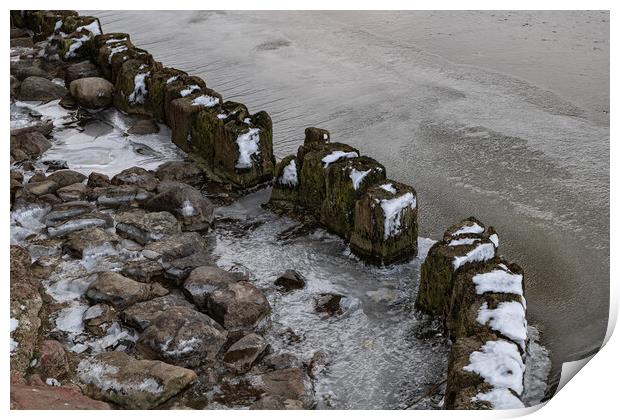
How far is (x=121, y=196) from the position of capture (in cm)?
608

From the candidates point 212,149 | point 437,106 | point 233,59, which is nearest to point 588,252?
point 437,106

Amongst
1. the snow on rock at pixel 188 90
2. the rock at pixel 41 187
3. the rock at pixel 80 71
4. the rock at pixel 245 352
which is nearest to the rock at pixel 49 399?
the rock at pixel 245 352

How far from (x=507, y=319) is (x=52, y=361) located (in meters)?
2.34

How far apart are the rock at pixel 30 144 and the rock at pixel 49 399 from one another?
136 inches

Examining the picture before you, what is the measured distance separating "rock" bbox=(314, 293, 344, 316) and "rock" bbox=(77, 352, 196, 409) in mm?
1042

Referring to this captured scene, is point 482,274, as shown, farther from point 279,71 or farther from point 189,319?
point 279,71

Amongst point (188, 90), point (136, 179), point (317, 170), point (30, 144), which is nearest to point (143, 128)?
point (188, 90)

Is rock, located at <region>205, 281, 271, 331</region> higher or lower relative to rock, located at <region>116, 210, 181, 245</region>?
lower

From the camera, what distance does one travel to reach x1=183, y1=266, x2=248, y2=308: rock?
480 centimetres

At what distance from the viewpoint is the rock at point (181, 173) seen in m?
6.59

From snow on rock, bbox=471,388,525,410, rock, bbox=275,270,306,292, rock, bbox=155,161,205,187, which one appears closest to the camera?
snow on rock, bbox=471,388,525,410

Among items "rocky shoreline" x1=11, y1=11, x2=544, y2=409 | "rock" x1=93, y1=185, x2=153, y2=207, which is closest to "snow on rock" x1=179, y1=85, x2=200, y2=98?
"rocky shoreline" x1=11, y1=11, x2=544, y2=409

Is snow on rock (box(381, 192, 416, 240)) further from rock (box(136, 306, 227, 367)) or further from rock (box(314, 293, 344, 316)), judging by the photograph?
rock (box(136, 306, 227, 367))

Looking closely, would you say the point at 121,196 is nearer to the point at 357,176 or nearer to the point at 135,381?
the point at 357,176
